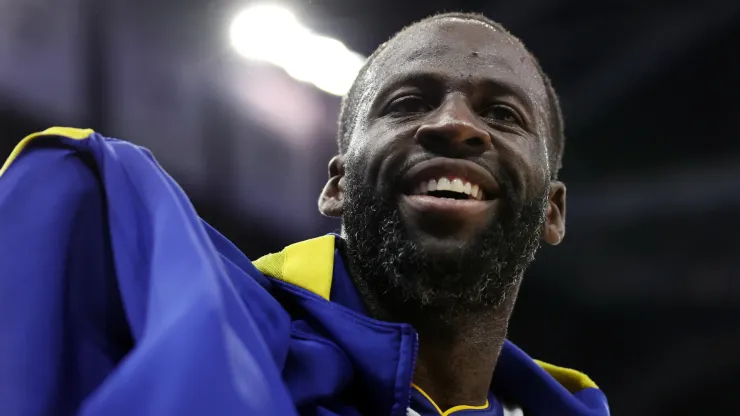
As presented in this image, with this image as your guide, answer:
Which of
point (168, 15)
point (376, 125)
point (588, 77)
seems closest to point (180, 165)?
point (168, 15)

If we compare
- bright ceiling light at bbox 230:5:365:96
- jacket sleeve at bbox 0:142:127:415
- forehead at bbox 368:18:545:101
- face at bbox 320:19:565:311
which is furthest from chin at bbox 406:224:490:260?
bright ceiling light at bbox 230:5:365:96

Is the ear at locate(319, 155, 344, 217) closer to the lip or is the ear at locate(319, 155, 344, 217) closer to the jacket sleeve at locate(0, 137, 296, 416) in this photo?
the lip

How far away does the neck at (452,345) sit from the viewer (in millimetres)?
742

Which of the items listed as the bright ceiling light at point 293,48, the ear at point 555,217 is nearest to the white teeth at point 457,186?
the ear at point 555,217

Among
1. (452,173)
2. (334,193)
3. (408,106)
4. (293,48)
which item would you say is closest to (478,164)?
(452,173)

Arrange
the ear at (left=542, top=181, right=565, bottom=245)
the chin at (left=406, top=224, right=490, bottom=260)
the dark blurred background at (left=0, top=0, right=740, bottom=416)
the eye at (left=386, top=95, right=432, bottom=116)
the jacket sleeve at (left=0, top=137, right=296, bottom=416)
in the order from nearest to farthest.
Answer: the jacket sleeve at (left=0, top=137, right=296, bottom=416) < the chin at (left=406, top=224, right=490, bottom=260) < the eye at (left=386, top=95, right=432, bottom=116) < the ear at (left=542, top=181, right=565, bottom=245) < the dark blurred background at (left=0, top=0, right=740, bottom=416)

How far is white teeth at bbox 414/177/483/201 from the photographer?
0.70 m

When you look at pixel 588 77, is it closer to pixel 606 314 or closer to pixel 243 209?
pixel 606 314

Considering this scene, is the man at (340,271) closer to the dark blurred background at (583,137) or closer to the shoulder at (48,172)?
the shoulder at (48,172)

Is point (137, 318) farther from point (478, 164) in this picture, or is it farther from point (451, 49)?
point (451, 49)

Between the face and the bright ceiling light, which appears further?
the bright ceiling light

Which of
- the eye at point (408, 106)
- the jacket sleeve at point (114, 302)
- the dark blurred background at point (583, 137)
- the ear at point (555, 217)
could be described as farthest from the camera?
the dark blurred background at point (583, 137)

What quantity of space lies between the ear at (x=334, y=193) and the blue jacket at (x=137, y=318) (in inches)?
10.6

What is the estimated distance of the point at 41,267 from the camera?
44 cm
